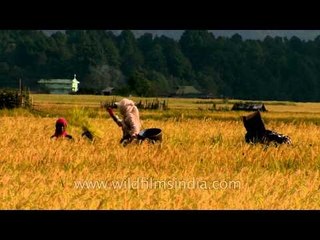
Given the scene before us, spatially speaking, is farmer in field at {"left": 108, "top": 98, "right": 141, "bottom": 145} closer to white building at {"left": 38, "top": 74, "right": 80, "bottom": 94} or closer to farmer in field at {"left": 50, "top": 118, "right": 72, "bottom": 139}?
farmer in field at {"left": 50, "top": 118, "right": 72, "bottom": 139}

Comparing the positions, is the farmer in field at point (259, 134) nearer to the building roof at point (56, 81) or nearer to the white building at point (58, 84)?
the white building at point (58, 84)

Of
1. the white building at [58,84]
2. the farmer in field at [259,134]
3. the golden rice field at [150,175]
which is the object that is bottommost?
the golden rice field at [150,175]

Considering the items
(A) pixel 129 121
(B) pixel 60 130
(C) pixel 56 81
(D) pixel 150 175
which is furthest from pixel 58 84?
(D) pixel 150 175

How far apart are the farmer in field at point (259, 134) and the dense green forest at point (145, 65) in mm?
1230

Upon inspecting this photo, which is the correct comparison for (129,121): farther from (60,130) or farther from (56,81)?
(56,81)

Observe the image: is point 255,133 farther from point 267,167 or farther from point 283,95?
point 283,95

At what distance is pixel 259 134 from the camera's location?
14961 mm

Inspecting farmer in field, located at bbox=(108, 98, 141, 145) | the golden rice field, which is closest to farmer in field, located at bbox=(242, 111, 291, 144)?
the golden rice field

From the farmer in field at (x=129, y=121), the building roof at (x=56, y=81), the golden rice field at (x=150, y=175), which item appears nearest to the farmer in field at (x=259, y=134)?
the golden rice field at (x=150, y=175)

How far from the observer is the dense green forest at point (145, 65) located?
16.1 m

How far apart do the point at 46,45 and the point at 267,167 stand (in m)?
12.5

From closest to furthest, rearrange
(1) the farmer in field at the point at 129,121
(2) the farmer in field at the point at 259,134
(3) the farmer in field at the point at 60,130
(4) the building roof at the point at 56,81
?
(1) the farmer in field at the point at 129,121, (3) the farmer in field at the point at 60,130, (2) the farmer in field at the point at 259,134, (4) the building roof at the point at 56,81

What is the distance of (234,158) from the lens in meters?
11.3

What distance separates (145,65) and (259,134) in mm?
3057
